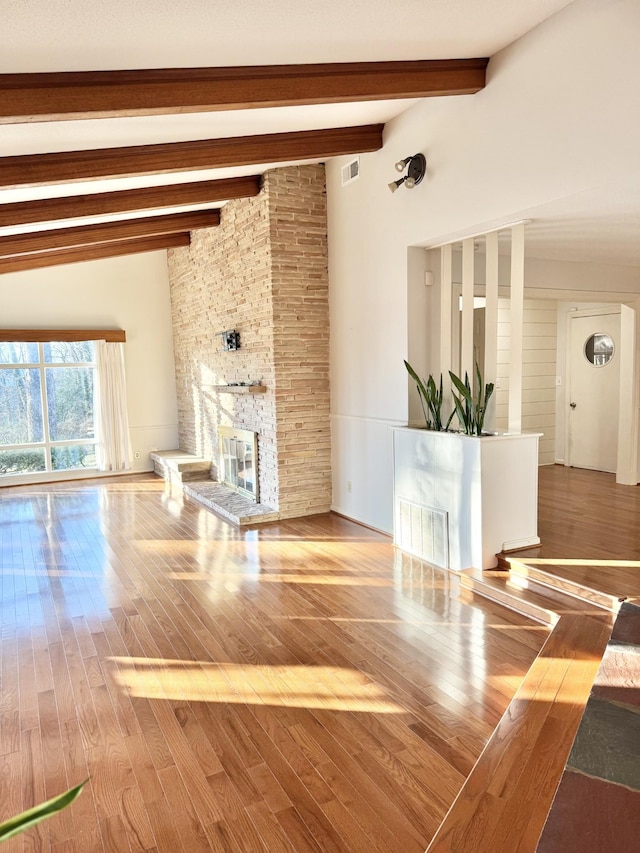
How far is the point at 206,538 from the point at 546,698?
143 inches

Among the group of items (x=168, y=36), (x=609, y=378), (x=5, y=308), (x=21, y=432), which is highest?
(x=168, y=36)

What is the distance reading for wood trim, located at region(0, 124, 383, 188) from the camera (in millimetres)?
3785

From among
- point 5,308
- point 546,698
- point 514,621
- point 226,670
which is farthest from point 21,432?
point 546,698

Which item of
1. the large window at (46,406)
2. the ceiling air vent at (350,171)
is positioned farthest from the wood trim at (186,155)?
the large window at (46,406)

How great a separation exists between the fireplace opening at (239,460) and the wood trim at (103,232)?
100.0 inches

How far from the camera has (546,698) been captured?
259 centimetres

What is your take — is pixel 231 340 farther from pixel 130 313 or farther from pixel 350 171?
pixel 130 313

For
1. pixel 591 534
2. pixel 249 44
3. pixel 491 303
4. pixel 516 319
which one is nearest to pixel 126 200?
pixel 249 44

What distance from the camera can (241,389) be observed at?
638cm

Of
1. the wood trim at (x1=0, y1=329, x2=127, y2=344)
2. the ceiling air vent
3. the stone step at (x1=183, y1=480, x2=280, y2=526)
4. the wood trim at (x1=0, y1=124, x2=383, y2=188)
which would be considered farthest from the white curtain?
the wood trim at (x1=0, y1=124, x2=383, y2=188)

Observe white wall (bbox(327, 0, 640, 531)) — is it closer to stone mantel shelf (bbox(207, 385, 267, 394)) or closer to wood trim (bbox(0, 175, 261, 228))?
stone mantel shelf (bbox(207, 385, 267, 394))

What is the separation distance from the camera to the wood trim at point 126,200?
189 inches

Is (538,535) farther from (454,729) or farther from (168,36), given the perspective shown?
(168,36)

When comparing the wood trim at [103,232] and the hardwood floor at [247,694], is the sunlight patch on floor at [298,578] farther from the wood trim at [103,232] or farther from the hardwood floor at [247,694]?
the wood trim at [103,232]
